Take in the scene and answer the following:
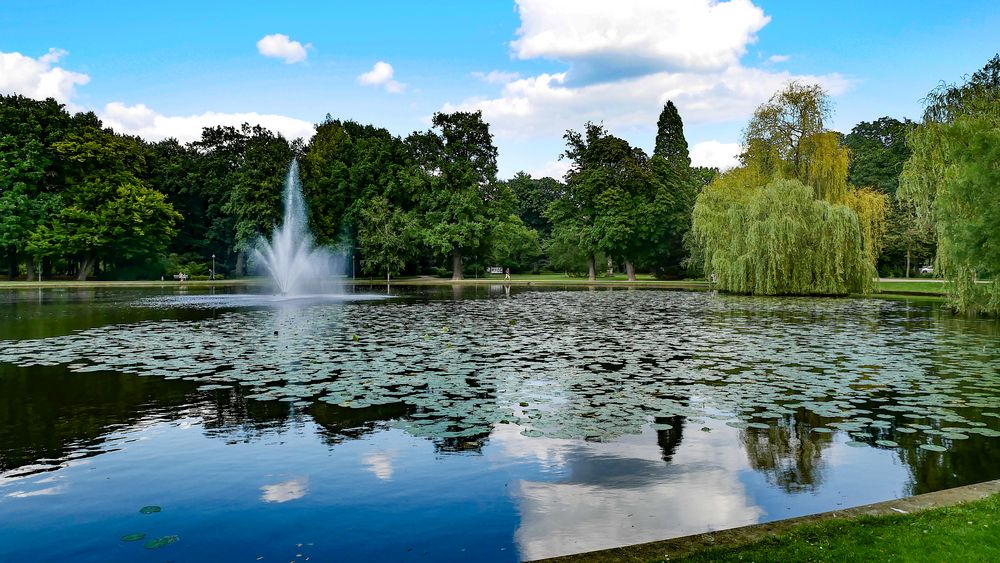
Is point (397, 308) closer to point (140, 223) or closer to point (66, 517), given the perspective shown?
point (66, 517)

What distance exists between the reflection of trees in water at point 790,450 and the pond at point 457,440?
32 mm

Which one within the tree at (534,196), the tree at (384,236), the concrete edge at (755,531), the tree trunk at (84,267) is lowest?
the concrete edge at (755,531)

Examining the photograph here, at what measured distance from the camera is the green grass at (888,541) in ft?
13.4

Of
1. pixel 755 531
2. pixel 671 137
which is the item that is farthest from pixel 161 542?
pixel 671 137

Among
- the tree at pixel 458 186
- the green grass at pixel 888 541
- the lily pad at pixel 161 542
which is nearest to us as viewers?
the green grass at pixel 888 541

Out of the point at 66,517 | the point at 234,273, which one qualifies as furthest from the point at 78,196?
the point at 66,517

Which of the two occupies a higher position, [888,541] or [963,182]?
[963,182]

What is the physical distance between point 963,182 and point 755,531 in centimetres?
1952

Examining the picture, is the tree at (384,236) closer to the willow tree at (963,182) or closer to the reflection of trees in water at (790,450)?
the willow tree at (963,182)

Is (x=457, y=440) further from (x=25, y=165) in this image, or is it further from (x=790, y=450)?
(x=25, y=165)

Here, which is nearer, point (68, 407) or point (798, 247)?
point (68, 407)

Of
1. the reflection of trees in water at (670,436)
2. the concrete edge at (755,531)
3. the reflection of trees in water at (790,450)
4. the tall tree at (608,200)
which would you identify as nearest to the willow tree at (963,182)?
the reflection of trees in water at (790,450)

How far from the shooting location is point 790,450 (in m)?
7.21

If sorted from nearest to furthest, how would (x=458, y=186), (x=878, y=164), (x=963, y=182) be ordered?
(x=963, y=182) < (x=458, y=186) < (x=878, y=164)
